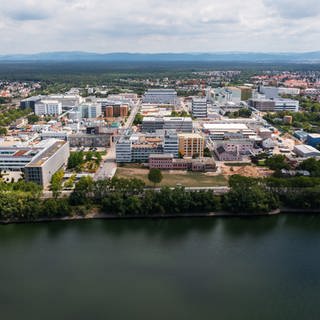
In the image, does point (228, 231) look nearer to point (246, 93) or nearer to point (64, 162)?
point (64, 162)

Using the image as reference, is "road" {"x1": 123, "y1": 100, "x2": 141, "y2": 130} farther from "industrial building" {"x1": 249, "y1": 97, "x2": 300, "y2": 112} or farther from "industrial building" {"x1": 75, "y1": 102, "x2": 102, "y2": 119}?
"industrial building" {"x1": 249, "y1": 97, "x2": 300, "y2": 112}

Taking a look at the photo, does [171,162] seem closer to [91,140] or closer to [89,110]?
[91,140]

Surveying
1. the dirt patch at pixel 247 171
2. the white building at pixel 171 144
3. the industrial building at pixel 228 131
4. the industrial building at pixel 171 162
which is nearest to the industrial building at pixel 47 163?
the industrial building at pixel 171 162

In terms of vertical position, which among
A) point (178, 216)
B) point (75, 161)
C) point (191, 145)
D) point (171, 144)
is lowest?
point (178, 216)

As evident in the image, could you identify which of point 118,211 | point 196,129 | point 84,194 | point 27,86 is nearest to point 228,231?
point 118,211

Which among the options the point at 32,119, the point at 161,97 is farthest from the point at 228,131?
the point at 161,97

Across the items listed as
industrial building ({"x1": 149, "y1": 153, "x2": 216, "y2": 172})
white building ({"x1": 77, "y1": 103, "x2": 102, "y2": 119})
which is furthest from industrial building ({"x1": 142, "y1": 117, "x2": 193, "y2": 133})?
industrial building ({"x1": 149, "y1": 153, "x2": 216, "y2": 172})

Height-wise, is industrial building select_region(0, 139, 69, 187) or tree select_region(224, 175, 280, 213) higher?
industrial building select_region(0, 139, 69, 187)
